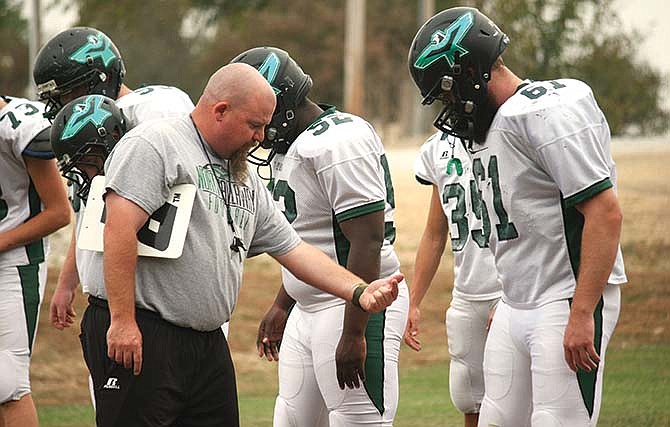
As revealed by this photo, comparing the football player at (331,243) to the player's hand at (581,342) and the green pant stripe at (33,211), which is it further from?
the green pant stripe at (33,211)

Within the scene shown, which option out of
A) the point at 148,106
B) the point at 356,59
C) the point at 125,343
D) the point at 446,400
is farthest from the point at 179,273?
the point at 356,59

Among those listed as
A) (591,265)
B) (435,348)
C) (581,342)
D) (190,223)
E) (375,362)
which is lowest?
(435,348)

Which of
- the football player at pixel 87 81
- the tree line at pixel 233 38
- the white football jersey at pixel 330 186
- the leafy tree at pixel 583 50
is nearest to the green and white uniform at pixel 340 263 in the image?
the white football jersey at pixel 330 186

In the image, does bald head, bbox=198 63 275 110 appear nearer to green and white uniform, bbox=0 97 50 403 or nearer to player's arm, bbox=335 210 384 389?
player's arm, bbox=335 210 384 389

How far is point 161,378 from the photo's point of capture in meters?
4.58

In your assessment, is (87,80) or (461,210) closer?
(87,80)

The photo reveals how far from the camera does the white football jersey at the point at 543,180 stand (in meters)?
4.52

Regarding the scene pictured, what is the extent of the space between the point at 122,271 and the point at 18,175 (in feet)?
7.12

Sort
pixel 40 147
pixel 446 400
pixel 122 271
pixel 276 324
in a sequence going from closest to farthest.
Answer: pixel 122 271 < pixel 276 324 < pixel 40 147 < pixel 446 400

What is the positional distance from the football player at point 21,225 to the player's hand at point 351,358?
1.95m

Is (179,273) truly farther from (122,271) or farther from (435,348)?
(435,348)

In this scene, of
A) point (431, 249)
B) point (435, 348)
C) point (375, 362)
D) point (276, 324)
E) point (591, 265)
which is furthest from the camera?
point (435, 348)

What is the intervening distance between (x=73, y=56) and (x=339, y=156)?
157 centimetres

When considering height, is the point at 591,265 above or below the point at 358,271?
above
